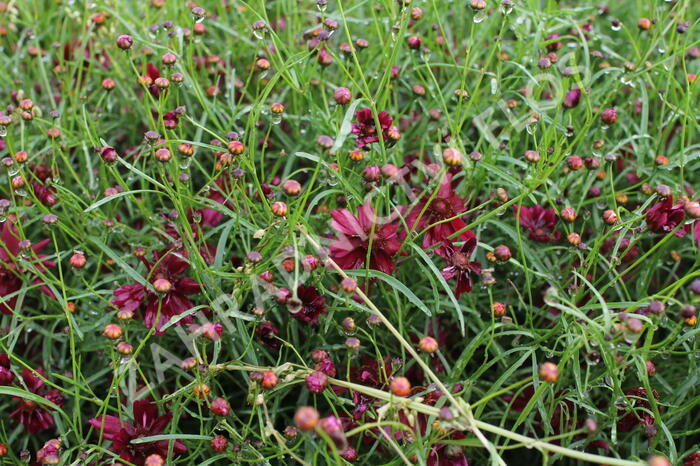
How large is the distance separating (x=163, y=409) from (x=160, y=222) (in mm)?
271

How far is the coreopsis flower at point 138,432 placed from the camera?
0.81 meters

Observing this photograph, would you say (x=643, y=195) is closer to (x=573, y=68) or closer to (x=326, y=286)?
(x=573, y=68)

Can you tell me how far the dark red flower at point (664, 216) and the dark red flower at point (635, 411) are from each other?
0.20 metres

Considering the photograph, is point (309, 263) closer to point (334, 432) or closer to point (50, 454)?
point (334, 432)

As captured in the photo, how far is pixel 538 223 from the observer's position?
3.20ft

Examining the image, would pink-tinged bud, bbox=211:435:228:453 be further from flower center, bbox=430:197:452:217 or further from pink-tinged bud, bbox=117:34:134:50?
pink-tinged bud, bbox=117:34:134:50

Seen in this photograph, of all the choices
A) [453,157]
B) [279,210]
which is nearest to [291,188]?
[279,210]

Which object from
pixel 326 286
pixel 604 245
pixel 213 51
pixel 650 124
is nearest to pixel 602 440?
pixel 604 245

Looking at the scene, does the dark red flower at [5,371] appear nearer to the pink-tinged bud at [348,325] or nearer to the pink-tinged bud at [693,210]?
the pink-tinged bud at [348,325]

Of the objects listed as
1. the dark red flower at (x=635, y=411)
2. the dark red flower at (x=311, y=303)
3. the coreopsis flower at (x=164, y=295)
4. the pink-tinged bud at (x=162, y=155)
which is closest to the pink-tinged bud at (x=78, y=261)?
the coreopsis flower at (x=164, y=295)

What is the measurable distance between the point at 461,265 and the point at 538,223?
197 millimetres

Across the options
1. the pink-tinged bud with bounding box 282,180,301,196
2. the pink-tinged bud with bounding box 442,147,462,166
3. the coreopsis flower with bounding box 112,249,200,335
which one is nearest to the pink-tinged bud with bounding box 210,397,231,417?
the coreopsis flower with bounding box 112,249,200,335

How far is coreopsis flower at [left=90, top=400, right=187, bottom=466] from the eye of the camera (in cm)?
81

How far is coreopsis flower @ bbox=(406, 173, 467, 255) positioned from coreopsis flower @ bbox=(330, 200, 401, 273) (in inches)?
1.5
